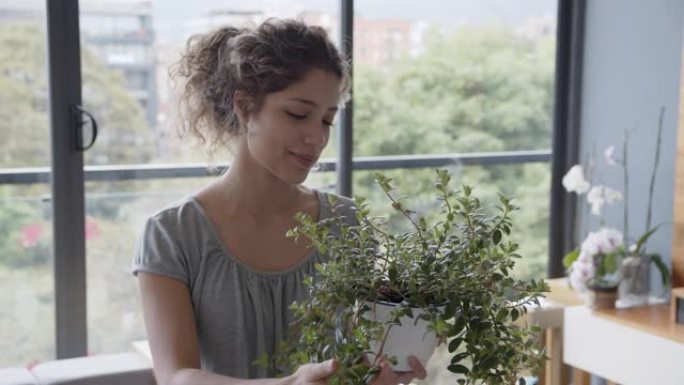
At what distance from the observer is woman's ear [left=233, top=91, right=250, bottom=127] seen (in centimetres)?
166

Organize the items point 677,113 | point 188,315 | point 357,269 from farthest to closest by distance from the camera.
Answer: point 677,113 < point 188,315 < point 357,269

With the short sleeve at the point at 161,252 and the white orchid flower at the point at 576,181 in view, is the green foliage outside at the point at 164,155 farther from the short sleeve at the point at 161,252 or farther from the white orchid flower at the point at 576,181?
the short sleeve at the point at 161,252

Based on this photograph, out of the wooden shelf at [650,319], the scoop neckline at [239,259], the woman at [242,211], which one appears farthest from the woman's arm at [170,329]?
the wooden shelf at [650,319]

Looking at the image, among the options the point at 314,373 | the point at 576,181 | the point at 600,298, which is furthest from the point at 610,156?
the point at 314,373

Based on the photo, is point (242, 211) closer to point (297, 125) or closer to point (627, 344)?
point (297, 125)

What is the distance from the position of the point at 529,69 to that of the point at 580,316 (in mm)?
1246

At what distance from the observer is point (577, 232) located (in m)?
4.41

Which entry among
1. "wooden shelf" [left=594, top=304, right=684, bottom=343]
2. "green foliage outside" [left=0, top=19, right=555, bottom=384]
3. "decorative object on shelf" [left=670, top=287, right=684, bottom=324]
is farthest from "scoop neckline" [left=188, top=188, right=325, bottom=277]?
"decorative object on shelf" [left=670, top=287, right=684, bottom=324]

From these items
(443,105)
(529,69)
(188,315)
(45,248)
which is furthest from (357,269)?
(529,69)

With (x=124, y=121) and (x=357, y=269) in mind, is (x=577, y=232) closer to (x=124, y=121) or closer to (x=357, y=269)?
(x=124, y=121)

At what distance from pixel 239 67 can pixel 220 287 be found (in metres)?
0.37

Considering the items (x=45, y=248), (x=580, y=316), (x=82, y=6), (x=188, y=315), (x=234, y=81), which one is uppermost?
(x=82, y=6)

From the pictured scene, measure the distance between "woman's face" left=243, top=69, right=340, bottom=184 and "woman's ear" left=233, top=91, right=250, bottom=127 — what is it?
5 cm

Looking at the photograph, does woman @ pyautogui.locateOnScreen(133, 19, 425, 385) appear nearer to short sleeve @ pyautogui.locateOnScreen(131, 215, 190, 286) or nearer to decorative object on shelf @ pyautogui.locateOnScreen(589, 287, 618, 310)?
short sleeve @ pyautogui.locateOnScreen(131, 215, 190, 286)
